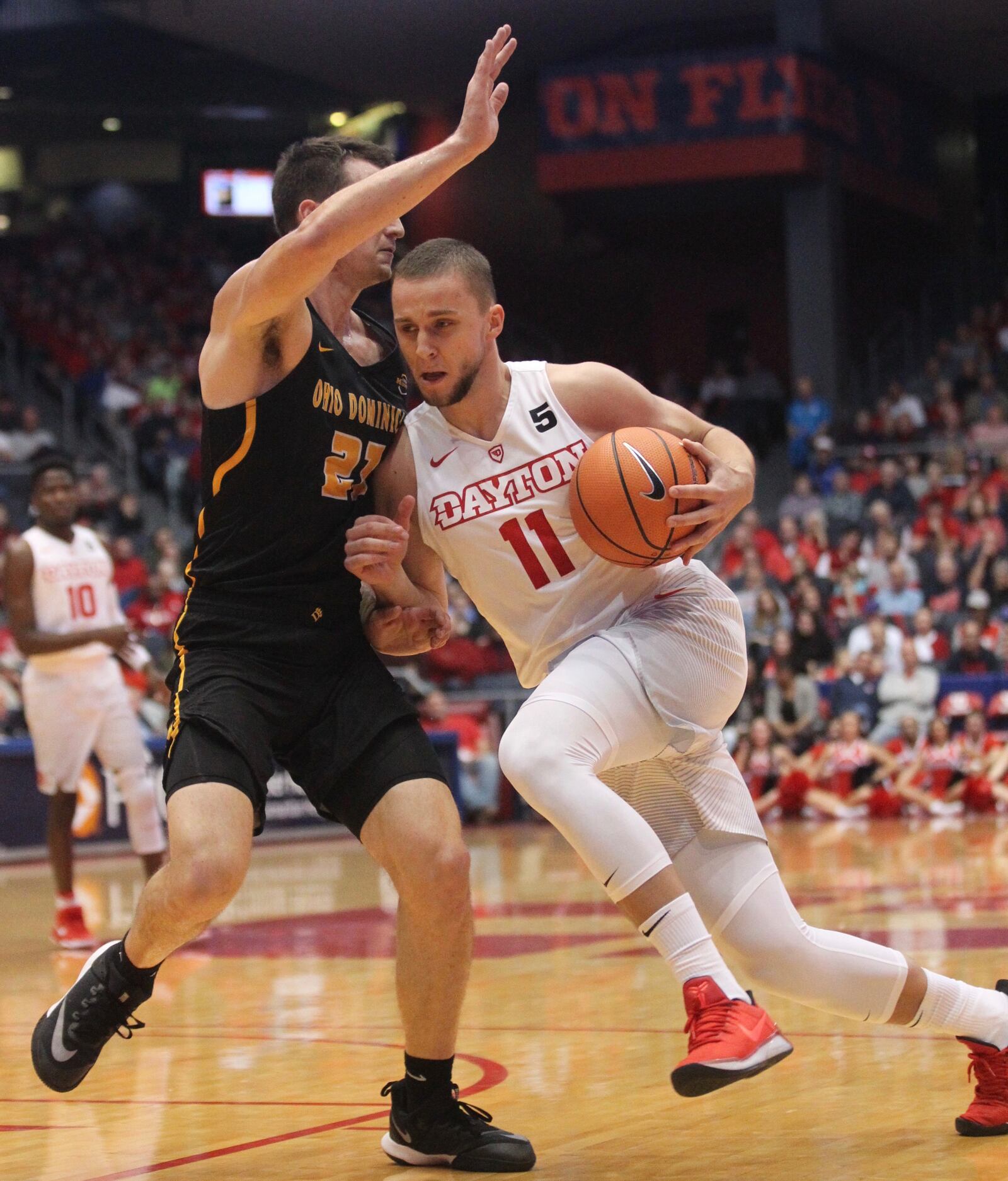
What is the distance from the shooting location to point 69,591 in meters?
8.88

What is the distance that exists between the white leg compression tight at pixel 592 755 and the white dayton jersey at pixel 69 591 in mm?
5245

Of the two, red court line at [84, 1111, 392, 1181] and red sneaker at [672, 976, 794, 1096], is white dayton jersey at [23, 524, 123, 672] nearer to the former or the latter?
red court line at [84, 1111, 392, 1181]

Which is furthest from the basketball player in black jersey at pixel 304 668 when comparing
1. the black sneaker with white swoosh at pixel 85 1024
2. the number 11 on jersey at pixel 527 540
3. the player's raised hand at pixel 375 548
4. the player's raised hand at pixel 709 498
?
the player's raised hand at pixel 709 498

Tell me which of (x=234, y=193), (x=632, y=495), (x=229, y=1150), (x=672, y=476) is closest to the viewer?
(x=632, y=495)

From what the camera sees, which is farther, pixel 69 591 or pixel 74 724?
pixel 69 591

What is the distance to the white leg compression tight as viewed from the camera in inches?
149

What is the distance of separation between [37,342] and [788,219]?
11332mm

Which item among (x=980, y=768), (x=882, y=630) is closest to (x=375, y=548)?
(x=980, y=768)

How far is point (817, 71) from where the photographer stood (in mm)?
22047

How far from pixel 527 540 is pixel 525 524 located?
0.04 m

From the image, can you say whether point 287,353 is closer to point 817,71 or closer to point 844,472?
point 844,472

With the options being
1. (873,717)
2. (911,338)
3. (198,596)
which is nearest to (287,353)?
(198,596)

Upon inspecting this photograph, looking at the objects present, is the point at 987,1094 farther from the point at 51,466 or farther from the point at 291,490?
the point at 51,466

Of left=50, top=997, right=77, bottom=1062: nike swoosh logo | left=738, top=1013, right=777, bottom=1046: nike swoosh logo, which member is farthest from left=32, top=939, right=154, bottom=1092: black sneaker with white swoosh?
left=738, top=1013, right=777, bottom=1046: nike swoosh logo
